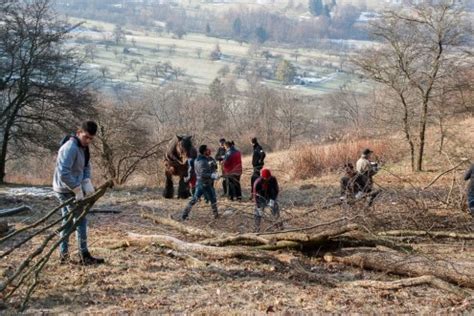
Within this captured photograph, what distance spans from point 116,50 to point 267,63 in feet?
89.9

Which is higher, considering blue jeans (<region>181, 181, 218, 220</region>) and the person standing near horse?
the person standing near horse

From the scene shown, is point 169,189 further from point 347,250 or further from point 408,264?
point 408,264

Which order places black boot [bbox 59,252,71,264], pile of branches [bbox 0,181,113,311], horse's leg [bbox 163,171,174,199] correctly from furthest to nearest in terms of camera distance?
1. horse's leg [bbox 163,171,174,199]
2. black boot [bbox 59,252,71,264]
3. pile of branches [bbox 0,181,113,311]

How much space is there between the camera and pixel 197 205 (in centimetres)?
1161

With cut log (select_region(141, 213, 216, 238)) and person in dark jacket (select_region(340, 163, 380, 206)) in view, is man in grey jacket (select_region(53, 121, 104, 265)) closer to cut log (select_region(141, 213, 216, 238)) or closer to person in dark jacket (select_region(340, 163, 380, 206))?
cut log (select_region(141, 213, 216, 238))

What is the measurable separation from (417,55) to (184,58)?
282 feet

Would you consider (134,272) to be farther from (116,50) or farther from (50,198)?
(116,50)

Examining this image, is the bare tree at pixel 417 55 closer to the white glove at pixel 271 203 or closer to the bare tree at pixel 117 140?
the bare tree at pixel 117 140

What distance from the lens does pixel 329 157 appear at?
72.8 feet

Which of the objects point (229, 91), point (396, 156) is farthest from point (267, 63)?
point (396, 156)

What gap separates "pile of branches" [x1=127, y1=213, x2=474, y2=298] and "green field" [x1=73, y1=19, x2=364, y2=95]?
199ft

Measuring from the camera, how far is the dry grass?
850 inches

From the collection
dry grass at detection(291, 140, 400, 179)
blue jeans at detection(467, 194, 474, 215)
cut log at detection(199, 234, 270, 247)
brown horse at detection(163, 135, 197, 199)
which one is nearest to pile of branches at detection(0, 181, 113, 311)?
cut log at detection(199, 234, 270, 247)

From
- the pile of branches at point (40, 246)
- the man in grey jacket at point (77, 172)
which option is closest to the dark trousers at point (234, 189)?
the man in grey jacket at point (77, 172)
